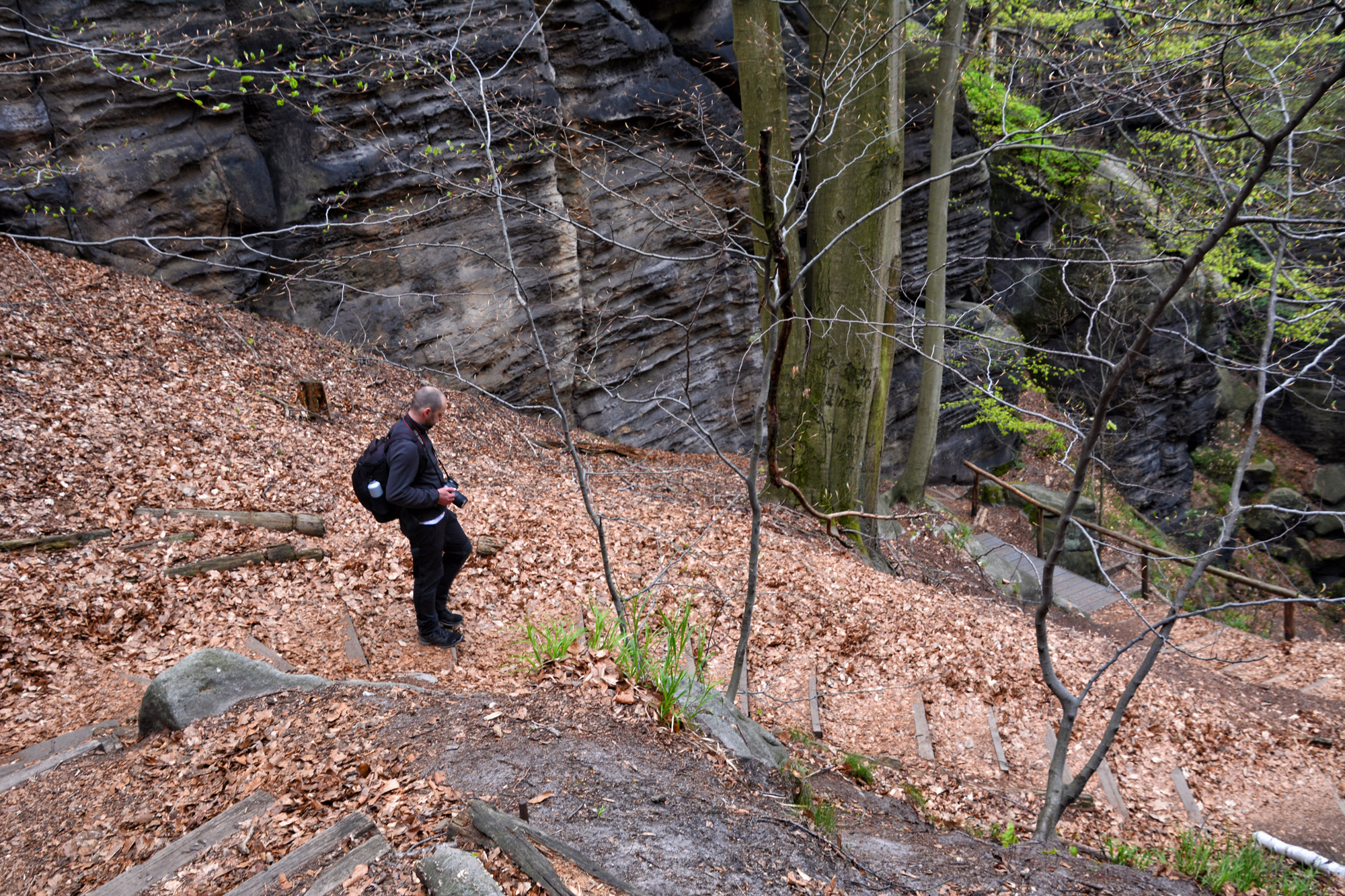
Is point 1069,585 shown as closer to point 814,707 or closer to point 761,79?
point 814,707

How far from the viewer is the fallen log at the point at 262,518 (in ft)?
18.0

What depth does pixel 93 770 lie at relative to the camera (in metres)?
3.01

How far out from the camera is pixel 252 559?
17.7 feet

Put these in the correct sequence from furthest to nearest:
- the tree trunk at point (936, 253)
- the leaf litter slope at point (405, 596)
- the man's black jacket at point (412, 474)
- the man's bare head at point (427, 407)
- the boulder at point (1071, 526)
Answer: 1. the boulder at point (1071, 526)
2. the tree trunk at point (936, 253)
3. the leaf litter slope at point (405, 596)
4. the man's bare head at point (427, 407)
5. the man's black jacket at point (412, 474)

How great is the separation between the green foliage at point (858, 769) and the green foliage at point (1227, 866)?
138 centimetres

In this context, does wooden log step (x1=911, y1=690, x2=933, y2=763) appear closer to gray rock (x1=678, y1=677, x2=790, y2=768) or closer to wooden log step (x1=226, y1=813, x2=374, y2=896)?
gray rock (x1=678, y1=677, x2=790, y2=768)

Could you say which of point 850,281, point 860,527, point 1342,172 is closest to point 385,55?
point 850,281

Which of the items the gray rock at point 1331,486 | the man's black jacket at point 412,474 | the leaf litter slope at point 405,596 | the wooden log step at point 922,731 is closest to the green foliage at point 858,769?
the leaf litter slope at point 405,596

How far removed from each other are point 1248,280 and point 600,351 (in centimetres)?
1542

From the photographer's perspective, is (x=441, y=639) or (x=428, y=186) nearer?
(x=441, y=639)

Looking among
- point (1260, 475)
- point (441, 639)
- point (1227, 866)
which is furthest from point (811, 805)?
point (1260, 475)

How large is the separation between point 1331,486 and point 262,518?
2633 cm

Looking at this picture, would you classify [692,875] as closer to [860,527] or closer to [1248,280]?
[860,527]

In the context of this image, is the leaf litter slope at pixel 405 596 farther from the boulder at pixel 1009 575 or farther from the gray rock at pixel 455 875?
the boulder at pixel 1009 575
